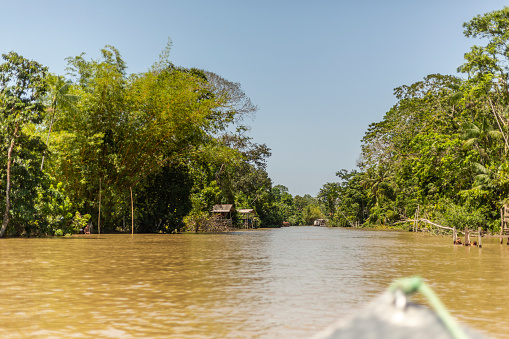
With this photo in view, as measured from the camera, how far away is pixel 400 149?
4247cm

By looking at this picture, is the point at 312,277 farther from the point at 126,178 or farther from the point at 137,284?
the point at 126,178

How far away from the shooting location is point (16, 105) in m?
22.0

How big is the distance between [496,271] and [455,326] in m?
10.4

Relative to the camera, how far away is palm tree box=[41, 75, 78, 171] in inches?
1049

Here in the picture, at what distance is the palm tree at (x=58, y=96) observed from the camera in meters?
26.6

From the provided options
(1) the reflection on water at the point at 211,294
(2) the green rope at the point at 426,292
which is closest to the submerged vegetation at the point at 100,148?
(1) the reflection on water at the point at 211,294

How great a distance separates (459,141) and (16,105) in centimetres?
2267

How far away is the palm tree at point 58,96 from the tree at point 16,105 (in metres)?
3.81

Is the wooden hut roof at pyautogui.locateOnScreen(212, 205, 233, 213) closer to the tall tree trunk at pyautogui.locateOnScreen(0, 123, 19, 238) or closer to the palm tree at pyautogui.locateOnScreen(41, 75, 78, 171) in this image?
the palm tree at pyautogui.locateOnScreen(41, 75, 78, 171)

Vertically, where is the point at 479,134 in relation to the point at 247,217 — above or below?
above

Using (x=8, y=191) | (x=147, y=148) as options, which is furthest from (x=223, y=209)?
(x=8, y=191)

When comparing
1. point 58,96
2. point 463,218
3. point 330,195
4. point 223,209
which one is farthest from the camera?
point 330,195

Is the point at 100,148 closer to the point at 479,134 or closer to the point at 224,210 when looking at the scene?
the point at 479,134

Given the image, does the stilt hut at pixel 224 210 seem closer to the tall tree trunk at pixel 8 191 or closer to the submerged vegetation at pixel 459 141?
the submerged vegetation at pixel 459 141
